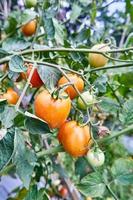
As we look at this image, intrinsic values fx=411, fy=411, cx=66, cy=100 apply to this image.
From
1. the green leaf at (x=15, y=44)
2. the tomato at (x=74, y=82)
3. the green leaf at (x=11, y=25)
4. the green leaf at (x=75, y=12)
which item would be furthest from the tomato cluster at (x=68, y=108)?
the green leaf at (x=75, y=12)

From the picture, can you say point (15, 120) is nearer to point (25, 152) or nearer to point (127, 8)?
point (25, 152)

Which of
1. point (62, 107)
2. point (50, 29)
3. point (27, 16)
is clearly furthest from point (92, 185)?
point (27, 16)

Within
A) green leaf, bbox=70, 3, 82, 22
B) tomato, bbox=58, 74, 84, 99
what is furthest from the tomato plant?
green leaf, bbox=70, 3, 82, 22

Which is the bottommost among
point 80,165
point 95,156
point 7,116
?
point 80,165

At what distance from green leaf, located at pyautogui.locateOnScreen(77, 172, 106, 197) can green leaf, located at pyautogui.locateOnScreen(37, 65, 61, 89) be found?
162 millimetres

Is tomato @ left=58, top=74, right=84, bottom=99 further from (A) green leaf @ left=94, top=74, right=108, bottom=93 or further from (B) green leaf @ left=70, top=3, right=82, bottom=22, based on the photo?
(B) green leaf @ left=70, top=3, right=82, bottom=22

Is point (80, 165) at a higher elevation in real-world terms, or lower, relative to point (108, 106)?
lower

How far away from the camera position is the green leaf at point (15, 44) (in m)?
0.75

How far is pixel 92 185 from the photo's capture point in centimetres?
66

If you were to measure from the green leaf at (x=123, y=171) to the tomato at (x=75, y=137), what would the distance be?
8cm

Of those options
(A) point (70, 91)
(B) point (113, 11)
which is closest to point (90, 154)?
(A) point (70, 91)

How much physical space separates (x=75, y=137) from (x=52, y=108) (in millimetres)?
67

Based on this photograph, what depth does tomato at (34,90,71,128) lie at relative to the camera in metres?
0.56

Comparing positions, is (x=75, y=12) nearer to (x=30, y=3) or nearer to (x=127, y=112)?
(x=30, y=3)
